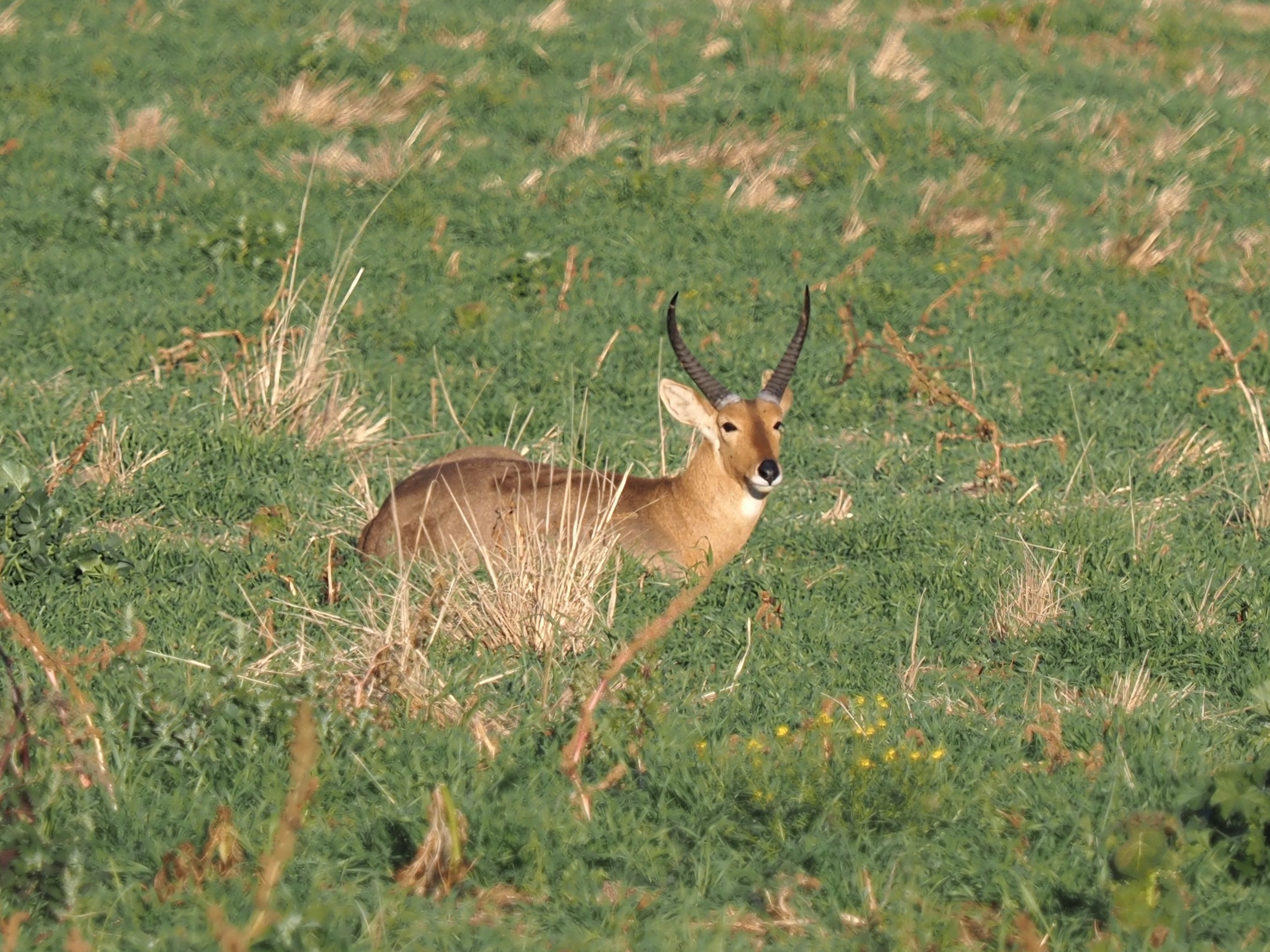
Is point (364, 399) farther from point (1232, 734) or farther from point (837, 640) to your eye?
point (1232, 734)

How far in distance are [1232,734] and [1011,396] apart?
15.6 feet

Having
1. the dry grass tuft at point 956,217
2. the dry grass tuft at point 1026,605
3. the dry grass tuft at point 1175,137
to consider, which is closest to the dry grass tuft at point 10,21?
the dry grass tuft at point 956,217

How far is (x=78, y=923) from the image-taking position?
367 cm

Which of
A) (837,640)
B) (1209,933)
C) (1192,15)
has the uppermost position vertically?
(1209,933)

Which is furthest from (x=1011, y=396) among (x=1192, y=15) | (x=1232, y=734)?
(x=1192, y=15)

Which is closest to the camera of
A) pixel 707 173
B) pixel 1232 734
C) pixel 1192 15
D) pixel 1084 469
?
pixel 1232 734

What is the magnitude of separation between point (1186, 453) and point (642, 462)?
2856 millimetres

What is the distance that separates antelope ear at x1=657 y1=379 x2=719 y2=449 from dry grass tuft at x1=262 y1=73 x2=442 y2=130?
7.21 metres

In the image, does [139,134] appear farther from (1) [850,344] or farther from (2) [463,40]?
(1) [850,344]

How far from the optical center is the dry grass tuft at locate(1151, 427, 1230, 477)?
27.5 feet

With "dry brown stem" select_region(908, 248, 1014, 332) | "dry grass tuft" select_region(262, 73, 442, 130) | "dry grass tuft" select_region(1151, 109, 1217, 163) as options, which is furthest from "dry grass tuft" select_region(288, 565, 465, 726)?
"dry grass tuft" select_region(1151, 109, 1217, 163)

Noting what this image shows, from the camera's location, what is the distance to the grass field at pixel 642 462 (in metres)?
3.99

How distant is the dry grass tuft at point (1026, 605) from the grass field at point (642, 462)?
0.07 feet

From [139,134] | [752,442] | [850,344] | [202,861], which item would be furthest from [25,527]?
[139,134]
